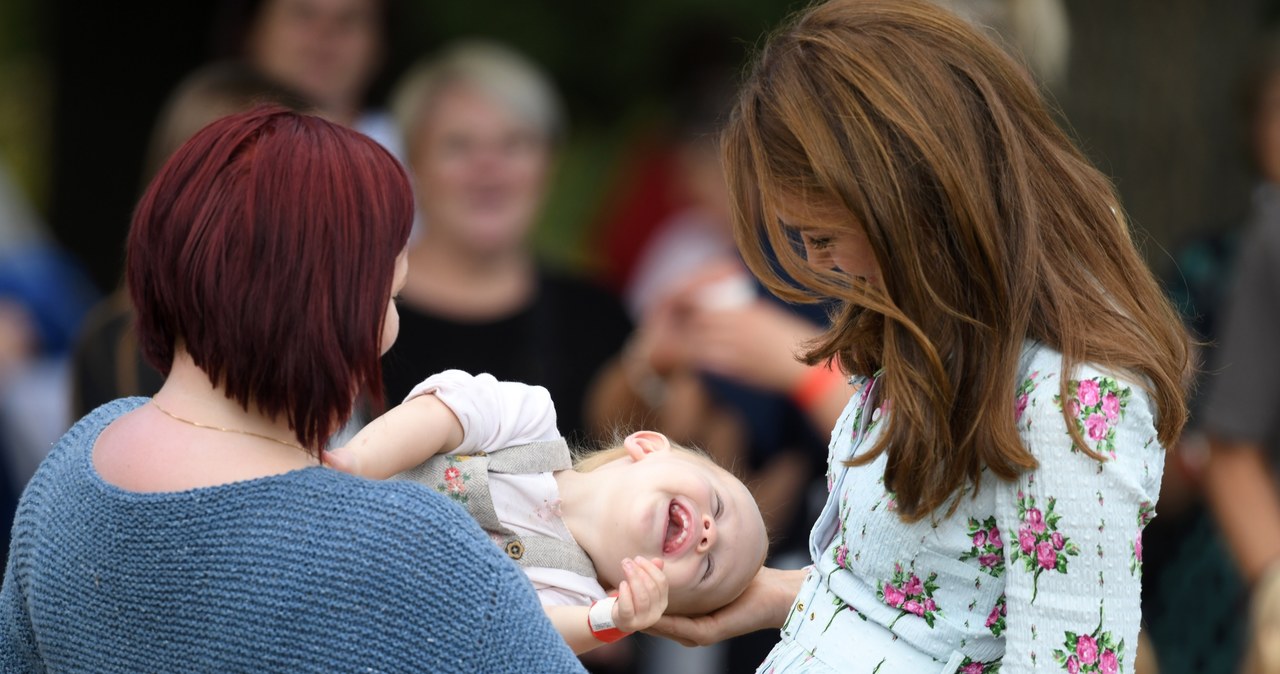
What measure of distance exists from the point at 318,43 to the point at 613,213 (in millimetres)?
2326

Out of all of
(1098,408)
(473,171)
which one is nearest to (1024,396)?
(1098,408)

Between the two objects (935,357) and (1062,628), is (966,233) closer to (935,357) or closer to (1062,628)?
(935,357)

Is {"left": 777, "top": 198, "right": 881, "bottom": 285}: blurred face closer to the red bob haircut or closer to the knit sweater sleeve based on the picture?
the red bob haircut

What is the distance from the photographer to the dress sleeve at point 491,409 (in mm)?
1949

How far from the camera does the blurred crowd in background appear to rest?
3.49m

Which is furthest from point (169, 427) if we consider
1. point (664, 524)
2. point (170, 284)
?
point (664, 524)

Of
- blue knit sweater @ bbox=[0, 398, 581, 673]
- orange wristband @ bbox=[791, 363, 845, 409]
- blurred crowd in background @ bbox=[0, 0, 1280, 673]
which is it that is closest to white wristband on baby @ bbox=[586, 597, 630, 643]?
blue knit sweater @ bbox=[0, 398, 581, 673]

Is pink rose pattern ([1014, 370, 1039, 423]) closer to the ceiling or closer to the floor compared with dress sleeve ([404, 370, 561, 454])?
closer to the ceiling

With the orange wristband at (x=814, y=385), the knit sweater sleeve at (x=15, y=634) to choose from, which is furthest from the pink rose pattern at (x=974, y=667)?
the orange wristband at (x=814, y=385)

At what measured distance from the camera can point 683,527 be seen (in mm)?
2107

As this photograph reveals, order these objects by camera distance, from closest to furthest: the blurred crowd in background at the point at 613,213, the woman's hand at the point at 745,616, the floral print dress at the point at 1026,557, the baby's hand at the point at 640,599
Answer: the floral print dress at the point at 1026,557 → the baby's hand at the point at 640,599 → the woman's hand at the point at 745,616 → the blurred crowd in background at the point at 613,213

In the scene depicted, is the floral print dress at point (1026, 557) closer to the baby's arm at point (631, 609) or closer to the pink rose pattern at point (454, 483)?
the baby's arm at point (631, 609)

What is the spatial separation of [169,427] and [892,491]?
2.67 ft

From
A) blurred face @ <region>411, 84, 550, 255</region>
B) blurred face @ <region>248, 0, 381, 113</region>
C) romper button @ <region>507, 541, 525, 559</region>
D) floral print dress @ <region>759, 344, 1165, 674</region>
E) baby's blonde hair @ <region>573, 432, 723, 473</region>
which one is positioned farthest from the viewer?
blurred face @ <region>248, 0, 381, 113</region>
